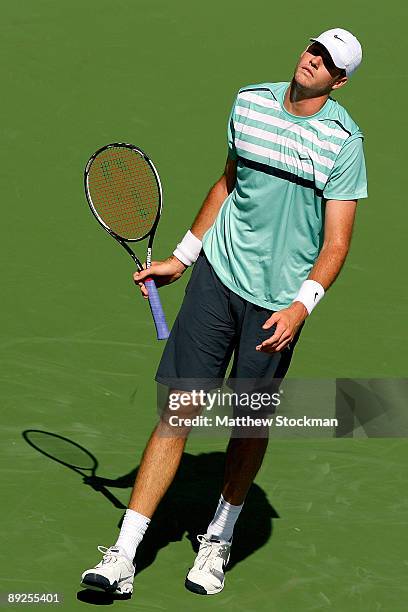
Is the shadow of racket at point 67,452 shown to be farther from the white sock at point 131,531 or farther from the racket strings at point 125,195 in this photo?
the racket strings at point 125,195

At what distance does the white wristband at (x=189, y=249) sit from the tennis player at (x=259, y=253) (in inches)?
5.8

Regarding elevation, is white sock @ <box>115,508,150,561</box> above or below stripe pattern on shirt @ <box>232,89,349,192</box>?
below

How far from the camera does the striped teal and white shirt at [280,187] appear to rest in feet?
22.9

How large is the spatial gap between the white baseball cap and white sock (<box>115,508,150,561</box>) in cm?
204

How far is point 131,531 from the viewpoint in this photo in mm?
7070

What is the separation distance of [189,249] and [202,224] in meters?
0.12

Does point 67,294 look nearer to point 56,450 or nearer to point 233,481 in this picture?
point 56,450

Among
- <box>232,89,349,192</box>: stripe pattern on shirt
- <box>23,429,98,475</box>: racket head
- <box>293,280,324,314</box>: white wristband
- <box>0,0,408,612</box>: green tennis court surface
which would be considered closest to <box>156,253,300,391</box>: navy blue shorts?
<box>293,280,324,314</box>: white wristband

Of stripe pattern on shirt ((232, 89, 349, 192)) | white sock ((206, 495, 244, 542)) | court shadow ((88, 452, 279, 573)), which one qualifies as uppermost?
stripe pattern on shirt ((232, 89, 349, 192))

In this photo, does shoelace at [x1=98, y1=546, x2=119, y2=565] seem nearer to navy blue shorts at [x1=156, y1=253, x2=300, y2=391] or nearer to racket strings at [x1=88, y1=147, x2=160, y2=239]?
navy blue shorts at [x1=156, y1=253, x2=300, y2=391]

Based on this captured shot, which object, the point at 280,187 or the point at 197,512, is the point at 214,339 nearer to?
the point at 280,187

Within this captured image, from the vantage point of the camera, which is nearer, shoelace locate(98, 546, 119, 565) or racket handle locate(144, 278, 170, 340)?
shoelace locate(98, 546, 119, 565)

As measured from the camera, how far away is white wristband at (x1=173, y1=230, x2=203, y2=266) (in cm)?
747

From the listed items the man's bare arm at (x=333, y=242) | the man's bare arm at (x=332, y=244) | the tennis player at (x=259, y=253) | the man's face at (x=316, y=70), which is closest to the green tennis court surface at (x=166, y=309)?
the tennis player at (x=259, y=253)
